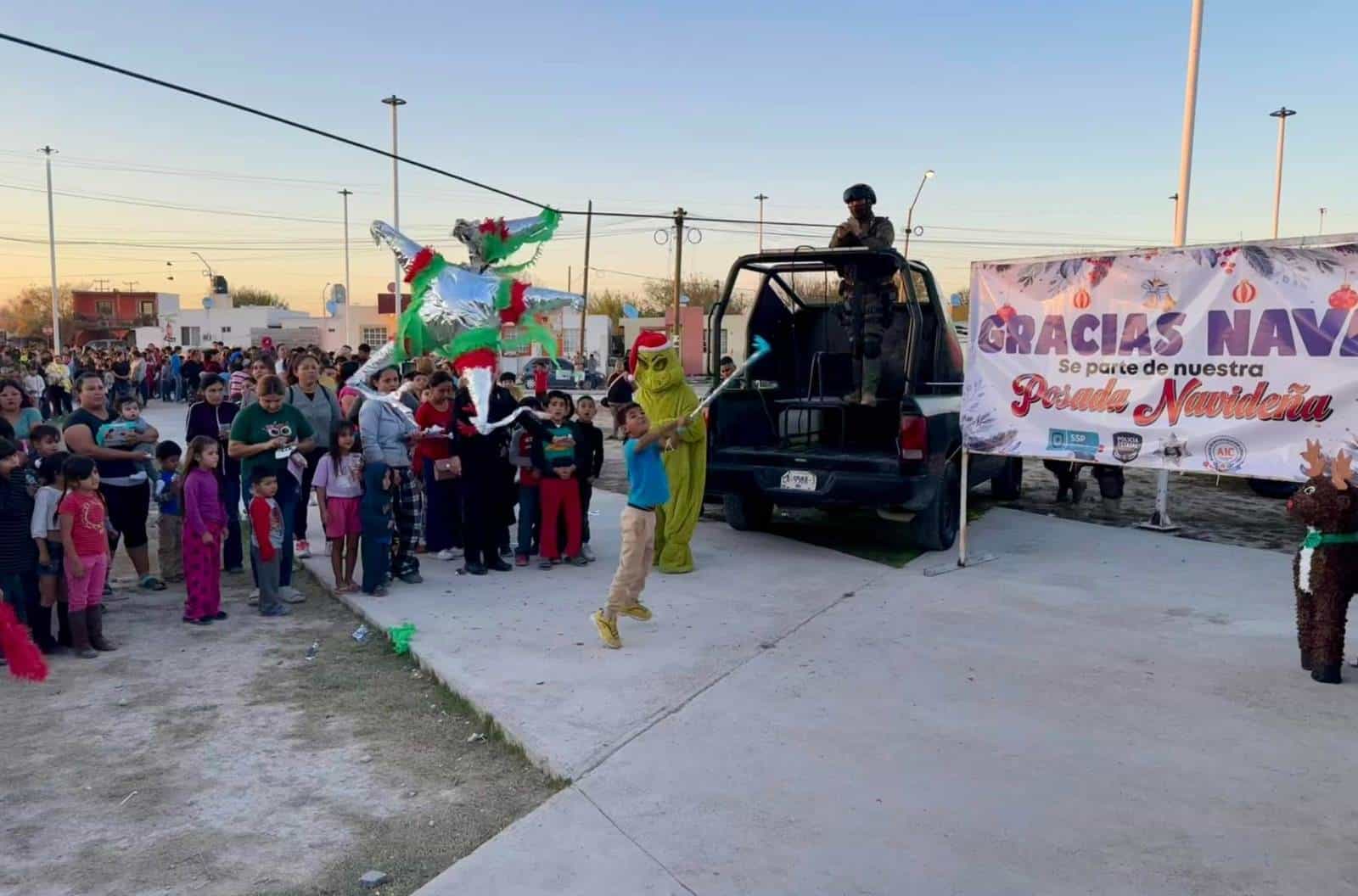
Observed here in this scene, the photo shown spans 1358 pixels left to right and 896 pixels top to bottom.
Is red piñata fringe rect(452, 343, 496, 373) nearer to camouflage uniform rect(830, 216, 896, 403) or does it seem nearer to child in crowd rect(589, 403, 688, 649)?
child in crowd rect(589, 403, 688, 649)

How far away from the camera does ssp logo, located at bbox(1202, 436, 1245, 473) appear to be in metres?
6.06

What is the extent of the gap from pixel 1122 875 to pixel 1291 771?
1.29m

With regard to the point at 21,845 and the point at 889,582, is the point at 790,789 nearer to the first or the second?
the point at 21,845

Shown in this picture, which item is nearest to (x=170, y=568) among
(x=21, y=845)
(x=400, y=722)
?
(x=400, y=722)

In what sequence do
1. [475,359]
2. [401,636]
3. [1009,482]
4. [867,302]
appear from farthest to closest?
[1009,482]
[475,359]
[867,302]
[401,636]

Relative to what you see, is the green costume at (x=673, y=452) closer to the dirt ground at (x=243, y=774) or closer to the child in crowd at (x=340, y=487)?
the child in crowd at (x=340, y=487)

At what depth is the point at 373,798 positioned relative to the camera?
3.74m

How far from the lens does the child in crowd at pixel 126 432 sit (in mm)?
6688

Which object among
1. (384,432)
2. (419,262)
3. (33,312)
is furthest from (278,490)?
(33,312)

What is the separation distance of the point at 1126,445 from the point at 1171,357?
63cm

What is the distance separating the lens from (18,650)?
4.60m

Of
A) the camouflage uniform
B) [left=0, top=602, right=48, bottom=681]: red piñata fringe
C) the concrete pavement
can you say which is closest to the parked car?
the camouflage uniform

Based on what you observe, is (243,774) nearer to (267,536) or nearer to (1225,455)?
(267,536)

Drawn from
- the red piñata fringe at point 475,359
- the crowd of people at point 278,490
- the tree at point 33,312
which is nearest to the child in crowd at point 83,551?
the crowd of people at point 278,490
